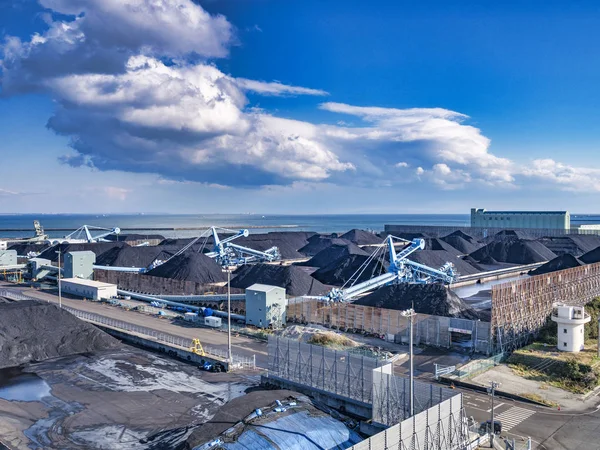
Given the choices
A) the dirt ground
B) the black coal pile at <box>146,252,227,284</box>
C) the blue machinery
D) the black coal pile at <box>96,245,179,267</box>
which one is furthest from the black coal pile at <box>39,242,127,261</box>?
the dirt ground

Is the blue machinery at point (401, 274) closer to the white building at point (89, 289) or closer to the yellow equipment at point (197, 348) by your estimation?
the yellow equipment at point (197, 348)

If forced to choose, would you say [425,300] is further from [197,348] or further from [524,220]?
[524,220]

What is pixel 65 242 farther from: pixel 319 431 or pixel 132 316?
pixel 319 431

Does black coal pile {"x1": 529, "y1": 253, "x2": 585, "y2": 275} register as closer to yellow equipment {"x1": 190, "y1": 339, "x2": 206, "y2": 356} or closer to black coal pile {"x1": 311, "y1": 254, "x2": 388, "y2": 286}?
black coal pile {"x1": 311, "y1": 254, "x2": 388, "y2": 286}

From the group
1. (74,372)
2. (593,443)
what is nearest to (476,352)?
(593,443)

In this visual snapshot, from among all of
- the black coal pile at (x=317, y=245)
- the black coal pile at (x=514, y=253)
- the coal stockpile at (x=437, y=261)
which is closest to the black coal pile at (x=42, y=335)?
the coal stockpile at (x=437, y=261)

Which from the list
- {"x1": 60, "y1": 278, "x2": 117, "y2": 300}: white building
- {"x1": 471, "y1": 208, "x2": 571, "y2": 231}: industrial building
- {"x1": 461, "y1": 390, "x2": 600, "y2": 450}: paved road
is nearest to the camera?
{"x1": 461, "y1": 390, "x2": 600, "y2": 450}: paved road
